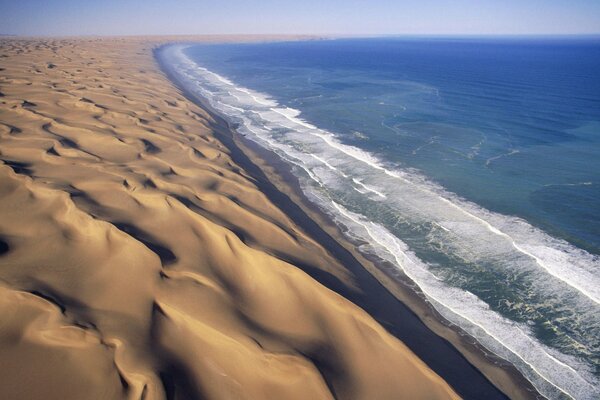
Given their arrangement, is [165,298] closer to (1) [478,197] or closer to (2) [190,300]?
(2) [190,300]

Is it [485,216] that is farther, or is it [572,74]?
[572,74]

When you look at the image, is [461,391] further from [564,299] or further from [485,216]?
[485,216]

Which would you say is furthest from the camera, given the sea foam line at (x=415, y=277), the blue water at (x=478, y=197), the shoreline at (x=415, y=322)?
the blue water at (x=478, y=197)

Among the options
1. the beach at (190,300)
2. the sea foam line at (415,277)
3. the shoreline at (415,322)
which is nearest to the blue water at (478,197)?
the sea foam line at (415,277)

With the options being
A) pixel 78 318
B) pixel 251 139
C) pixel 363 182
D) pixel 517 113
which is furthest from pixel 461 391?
pixel 517 113

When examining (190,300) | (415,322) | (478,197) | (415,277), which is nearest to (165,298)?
(190,300)

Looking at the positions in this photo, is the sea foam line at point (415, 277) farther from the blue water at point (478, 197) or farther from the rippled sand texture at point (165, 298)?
the rippled sand texture at point (165, 298)
